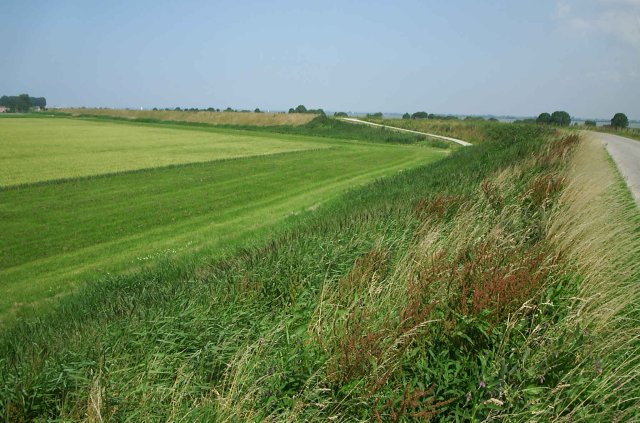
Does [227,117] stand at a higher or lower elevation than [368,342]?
higher

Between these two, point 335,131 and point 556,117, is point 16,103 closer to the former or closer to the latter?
point 335,131

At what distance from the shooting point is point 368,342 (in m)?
3.98

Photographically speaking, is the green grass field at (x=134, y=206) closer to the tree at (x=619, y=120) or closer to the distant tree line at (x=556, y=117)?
the tree at (x=619, y=120)

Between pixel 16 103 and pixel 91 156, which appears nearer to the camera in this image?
pixel 91 156

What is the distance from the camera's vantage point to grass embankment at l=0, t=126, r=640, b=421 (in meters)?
3.52

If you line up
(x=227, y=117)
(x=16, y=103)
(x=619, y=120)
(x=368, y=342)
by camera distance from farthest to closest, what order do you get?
(x=16, y=103), (x=227, y=117), (x=619, y=120), (x=368, y=342)

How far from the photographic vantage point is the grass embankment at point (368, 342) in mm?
3521

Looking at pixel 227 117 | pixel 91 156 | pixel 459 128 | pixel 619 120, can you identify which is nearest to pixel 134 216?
pixel 91 156

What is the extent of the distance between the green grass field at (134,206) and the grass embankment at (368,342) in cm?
375

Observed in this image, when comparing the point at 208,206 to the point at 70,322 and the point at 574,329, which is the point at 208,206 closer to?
the point at 70,322

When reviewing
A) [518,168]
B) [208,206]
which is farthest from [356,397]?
[208,206]

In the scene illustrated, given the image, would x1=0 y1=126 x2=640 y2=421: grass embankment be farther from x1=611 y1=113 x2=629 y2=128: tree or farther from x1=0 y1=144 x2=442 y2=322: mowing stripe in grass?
x1=611 y1=113 x2=629 y2=128: tree

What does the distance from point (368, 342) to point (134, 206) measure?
13.6 meters

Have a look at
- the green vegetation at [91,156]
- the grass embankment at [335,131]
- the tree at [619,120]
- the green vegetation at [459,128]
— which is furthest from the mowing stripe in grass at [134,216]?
the tree at [619,120]
